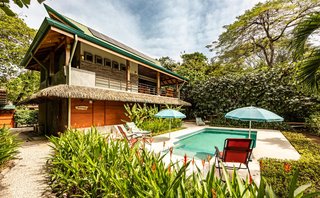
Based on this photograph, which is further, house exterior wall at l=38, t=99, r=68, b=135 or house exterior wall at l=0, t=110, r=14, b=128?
house exterior wall at l=0, t=110, r=14, b=128

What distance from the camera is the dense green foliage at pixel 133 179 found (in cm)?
196

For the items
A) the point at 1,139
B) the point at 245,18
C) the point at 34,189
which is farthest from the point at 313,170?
the point at 245,18

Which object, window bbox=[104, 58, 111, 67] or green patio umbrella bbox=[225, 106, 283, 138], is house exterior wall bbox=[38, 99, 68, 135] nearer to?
window bbox=[104, 58, 111, 67]

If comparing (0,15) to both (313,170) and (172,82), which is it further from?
(313,170)

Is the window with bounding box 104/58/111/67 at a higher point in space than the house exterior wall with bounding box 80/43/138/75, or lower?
lower

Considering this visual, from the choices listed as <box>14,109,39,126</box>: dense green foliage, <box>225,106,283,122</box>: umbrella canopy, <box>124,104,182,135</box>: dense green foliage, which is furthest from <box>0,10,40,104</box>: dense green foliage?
<box>225,106,283,122</box>: umbrella canopy

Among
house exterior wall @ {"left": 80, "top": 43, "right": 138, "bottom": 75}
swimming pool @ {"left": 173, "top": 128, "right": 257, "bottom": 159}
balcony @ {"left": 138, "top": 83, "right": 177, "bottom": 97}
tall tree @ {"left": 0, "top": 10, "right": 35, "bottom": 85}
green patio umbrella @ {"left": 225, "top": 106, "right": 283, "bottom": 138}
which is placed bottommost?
swimming pool @ {"left": 173, "top": 128, "right": 257, "bottom": 159}

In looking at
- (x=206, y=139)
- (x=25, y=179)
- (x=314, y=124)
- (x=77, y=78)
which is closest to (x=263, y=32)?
(x=314, y=124)

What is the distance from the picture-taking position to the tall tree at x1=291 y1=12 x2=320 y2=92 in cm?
420

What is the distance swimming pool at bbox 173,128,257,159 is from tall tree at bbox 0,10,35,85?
2243 cm

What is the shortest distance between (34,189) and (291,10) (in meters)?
26.7

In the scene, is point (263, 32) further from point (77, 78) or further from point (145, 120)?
point (77, 78)

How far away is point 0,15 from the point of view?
60.4ft

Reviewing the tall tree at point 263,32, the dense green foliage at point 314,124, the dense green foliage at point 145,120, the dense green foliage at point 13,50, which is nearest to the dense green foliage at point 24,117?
the dense green foliage at point 13,50
